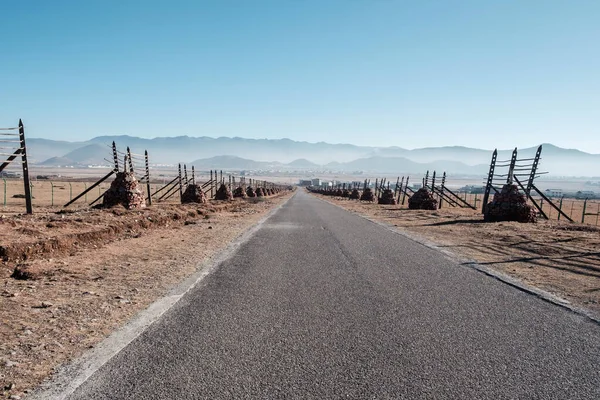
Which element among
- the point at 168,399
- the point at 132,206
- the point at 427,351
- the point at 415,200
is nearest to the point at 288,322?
the point at 427,351

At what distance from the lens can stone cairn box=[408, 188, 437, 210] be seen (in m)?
31.6

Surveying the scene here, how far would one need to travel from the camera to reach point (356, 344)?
14.0ft

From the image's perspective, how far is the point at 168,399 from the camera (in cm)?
316

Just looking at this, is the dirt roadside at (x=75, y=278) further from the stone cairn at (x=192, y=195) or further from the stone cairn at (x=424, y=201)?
the stone cairn at (x=424, y=201)

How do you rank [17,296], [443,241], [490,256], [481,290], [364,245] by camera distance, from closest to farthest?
[17,296] → [481,290] → [490,256] → [364,245] → [443,241]

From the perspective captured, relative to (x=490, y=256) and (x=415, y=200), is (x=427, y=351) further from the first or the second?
(x=415, y=200)

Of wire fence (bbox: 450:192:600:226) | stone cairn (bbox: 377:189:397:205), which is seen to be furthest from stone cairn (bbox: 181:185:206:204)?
stone cairn (bbox: 377:189:397:205)

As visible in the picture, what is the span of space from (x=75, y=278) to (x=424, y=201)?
93.1 feet

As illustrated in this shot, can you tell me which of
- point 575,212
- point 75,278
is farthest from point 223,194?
point 575,212

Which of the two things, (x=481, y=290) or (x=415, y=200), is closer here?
(x=481, y=290)

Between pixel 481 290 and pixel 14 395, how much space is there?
6285 millimetres

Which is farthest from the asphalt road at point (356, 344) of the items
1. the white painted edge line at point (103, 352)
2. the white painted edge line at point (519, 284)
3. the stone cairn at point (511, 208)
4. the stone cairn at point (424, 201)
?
the stone cairn at point (424, 201)

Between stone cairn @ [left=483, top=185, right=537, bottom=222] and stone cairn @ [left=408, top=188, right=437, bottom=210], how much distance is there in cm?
1156

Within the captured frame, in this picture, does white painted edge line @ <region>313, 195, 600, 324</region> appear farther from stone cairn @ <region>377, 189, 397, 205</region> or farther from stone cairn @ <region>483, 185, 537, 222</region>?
stone cairn @ <region>377, 189, 397, 205</region>
